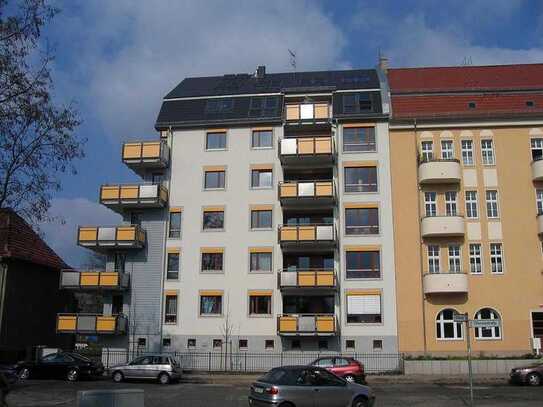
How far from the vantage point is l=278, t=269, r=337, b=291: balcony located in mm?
36562

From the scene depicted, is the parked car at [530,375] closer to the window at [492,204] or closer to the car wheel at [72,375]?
the window at [492,204]

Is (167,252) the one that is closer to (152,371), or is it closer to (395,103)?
(152,371)

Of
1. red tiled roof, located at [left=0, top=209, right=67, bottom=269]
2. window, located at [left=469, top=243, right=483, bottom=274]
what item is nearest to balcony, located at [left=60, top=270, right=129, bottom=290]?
red tiled roof, located at [left=0, top=209, right=67, bottom=269]

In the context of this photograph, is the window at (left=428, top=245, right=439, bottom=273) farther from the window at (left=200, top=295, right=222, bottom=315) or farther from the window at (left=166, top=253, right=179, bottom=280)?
the window at (left=166, top=253, right=179, bottom=280)

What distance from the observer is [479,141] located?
3847cm

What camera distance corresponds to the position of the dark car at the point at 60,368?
3083 cm

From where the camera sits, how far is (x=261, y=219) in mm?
39688

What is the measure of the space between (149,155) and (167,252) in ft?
20.4

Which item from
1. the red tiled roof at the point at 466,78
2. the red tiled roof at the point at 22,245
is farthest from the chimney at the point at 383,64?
the red tiled roof at the point at 22,245

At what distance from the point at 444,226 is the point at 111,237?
65.3 feet

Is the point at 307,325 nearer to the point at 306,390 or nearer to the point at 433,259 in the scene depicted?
the point at 433,259

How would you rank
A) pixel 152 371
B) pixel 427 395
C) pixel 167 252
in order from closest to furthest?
1. pixel 427 395
2. pixel 152 371
3. pixel 167 252

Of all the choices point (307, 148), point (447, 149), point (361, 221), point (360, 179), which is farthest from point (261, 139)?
point (447, 149)

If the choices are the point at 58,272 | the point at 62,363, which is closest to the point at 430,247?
the point at 62,363
